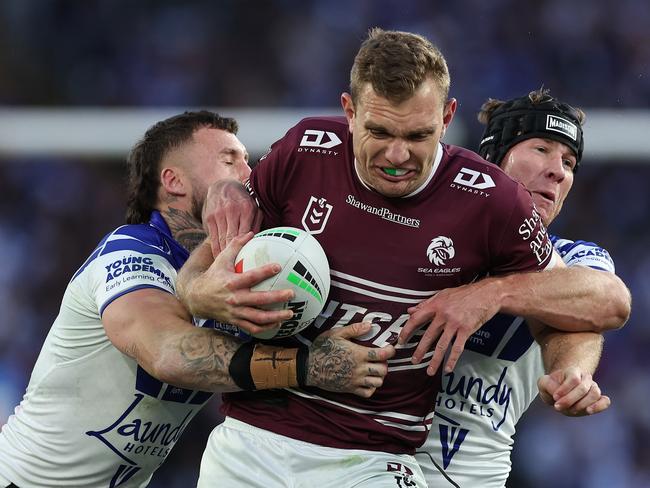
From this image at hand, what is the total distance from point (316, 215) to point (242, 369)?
66 cm

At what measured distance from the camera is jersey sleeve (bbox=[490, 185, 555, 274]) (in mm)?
3982

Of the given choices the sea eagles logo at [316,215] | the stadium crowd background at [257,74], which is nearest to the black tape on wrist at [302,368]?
the sea eagles logo at [316,215]

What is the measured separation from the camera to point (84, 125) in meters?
10.7

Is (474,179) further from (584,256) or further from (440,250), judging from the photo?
(584,256)

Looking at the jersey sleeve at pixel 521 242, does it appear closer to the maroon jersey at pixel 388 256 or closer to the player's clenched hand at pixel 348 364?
the maroon jersey at pixel 388 256

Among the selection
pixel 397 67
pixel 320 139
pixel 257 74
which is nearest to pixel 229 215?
pixel 320 139

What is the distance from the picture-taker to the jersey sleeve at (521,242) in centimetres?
398

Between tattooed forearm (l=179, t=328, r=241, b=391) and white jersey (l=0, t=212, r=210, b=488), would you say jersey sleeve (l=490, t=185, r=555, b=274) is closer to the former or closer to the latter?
tattooed forearm (l=179, t=328, r=241, b=391)

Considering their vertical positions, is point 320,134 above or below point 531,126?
above

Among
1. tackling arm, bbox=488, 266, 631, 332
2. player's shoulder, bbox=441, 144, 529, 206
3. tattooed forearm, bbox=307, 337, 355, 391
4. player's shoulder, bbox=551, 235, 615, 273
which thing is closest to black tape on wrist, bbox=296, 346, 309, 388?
tattooed forearm, bbox=307, 337, 355, 391

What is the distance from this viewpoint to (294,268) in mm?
3762

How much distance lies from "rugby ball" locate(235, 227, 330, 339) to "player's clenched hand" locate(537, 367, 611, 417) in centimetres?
91

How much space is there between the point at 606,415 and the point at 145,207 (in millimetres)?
5330

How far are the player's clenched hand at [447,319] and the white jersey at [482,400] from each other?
2.35 ft
